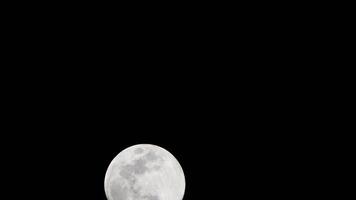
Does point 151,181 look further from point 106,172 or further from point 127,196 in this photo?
point 106,172

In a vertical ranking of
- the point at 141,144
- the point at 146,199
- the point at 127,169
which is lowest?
the point at 146,199

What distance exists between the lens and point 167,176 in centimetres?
712

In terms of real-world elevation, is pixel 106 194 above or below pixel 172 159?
below

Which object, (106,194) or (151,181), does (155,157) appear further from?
(106,194)

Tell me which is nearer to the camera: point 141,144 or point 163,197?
point 163,197

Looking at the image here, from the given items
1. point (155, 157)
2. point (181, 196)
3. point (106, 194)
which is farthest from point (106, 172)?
point (181, 196)

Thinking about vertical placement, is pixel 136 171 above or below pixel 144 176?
above

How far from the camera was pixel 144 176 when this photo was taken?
697 cm

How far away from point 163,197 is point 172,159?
831 mm

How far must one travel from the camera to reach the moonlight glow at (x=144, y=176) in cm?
690

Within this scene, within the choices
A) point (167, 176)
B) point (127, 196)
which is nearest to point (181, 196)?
point (167, 176)

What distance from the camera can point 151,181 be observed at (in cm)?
694

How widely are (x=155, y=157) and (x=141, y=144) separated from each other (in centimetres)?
46

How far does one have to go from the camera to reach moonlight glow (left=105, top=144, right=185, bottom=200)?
690 cm
